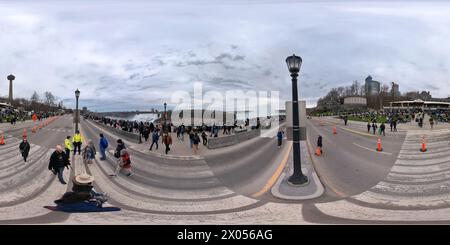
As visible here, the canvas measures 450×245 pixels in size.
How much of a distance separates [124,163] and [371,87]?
6565 mm

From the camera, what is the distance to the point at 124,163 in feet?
19.8

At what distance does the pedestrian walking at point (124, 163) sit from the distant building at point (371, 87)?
606 centimetres

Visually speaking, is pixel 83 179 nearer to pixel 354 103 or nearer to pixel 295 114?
pixel 295 114

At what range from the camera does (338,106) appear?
8664mm

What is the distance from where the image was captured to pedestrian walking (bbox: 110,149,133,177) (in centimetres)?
584

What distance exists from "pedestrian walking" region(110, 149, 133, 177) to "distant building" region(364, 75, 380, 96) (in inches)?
238

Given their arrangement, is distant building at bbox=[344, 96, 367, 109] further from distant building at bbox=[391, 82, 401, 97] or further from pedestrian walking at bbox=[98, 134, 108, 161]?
pedestrian walking at bbox=[98, 134, 108, 161]

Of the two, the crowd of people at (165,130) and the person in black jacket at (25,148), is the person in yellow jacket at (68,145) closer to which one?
the person in black jacket at (25,148)

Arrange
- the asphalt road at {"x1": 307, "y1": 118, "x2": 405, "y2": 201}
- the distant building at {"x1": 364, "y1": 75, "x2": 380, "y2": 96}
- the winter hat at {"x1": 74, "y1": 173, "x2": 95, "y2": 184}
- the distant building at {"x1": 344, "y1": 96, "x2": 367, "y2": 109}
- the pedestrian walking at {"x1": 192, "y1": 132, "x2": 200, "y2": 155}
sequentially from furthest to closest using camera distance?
the distant building at {"x1": 344, "y1": 96, "x2": 367, "y2": 109}
the distant building at {"x1": 364, "y1": 75, "x2": 380, "y2": 96}
the pedestrian walking at {"x1": 192, "y1": 132, "x2": 200, "y2": 155}
the asphalt road at {"x1": 307, "y1": 118, "x2": 405, "y2": 201}
the winter hat at {"x1": 74, "y1": 173, "x2": 95, "y2": 184}

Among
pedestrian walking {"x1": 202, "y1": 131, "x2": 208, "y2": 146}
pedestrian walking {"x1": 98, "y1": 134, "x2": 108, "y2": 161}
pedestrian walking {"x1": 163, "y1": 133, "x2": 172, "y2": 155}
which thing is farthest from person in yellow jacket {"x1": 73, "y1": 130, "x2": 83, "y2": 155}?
pedestrian walking {"x1": 202, "y1": 131, "x2": 208, "y2": 146}

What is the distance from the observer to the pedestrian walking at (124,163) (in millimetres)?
5836
